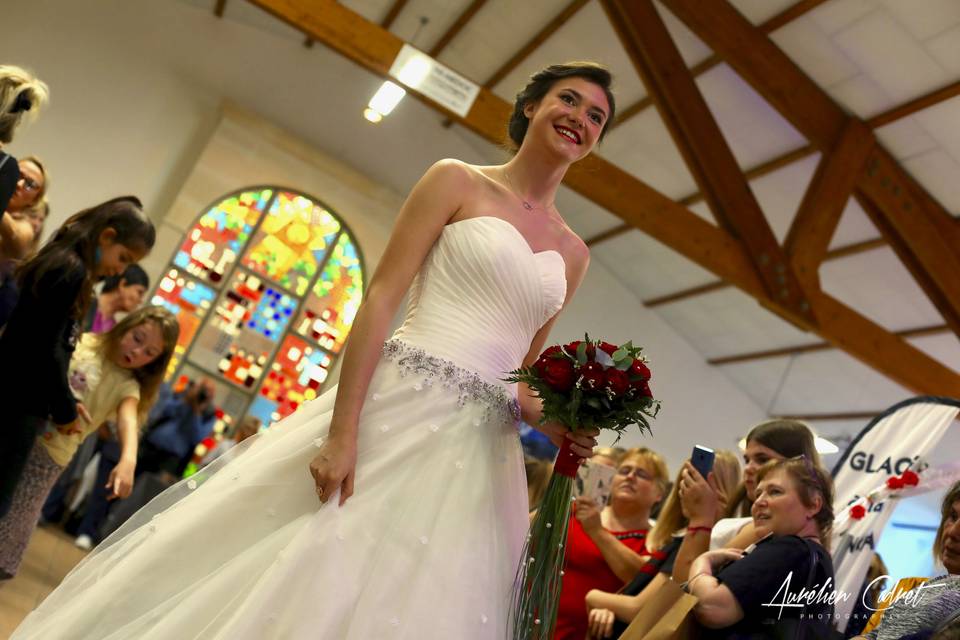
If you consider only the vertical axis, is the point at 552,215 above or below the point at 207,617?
above

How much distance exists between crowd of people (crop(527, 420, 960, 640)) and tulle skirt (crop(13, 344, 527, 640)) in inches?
26.9

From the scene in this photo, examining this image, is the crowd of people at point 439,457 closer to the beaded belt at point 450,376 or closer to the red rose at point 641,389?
the beaded belt at point 450,376

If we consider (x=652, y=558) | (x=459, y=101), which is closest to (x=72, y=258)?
(x=652, y=558)

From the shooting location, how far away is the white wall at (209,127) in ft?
33.8

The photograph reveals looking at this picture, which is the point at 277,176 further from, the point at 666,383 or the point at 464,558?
the point at 464,558

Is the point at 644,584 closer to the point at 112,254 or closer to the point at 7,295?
the point at 112,254

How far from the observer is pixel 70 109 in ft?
33.9

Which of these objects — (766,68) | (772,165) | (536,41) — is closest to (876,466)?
(766,68)

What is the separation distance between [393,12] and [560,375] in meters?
9.31

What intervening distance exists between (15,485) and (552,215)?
70.4 inches

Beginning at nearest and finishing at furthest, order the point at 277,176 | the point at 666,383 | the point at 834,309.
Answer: the point at 834,309
the point at 277,176
the point at 666,383

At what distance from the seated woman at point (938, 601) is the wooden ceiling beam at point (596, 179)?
5.38 meters

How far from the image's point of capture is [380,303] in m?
1.81

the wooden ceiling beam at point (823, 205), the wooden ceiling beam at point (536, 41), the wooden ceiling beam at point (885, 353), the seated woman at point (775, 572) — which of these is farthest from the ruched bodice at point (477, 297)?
the wooden ceiling beam at point (536, 41)
